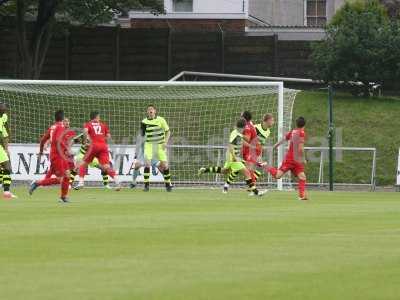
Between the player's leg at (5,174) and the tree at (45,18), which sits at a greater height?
the tree at (45,18)

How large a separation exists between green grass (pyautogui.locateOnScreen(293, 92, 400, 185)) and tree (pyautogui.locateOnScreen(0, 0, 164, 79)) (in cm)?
798

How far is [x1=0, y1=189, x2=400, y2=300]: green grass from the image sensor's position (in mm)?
9438

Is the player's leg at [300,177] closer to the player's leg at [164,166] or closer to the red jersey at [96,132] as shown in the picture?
the player's leg at [164,166]

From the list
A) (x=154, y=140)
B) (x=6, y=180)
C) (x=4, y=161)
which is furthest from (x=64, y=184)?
(x=154, y=140)

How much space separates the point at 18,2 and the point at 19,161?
37.8ft

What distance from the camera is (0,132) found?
Result: 27.0 metres

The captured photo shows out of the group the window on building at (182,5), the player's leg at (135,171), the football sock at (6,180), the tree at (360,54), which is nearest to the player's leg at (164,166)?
the player's leg at (135,171)

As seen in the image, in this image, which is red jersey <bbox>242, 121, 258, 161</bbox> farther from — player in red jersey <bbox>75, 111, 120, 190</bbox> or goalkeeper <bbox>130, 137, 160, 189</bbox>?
player in red jersey <bbox>75, 111, 120, 190</bbox>

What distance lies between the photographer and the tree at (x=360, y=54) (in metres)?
43.4

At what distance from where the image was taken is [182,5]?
6122 cm

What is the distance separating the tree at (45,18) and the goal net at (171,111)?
7.02m

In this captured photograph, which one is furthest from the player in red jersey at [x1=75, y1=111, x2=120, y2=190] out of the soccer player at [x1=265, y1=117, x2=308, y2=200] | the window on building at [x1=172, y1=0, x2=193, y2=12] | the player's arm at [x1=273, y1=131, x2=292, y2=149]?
the window on building at [x1=172, y1=0, x2=193, y2=12]

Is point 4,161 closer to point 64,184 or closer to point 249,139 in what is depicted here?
point 64,184

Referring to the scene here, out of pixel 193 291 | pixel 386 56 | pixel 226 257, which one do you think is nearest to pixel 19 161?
pixel 386 56
